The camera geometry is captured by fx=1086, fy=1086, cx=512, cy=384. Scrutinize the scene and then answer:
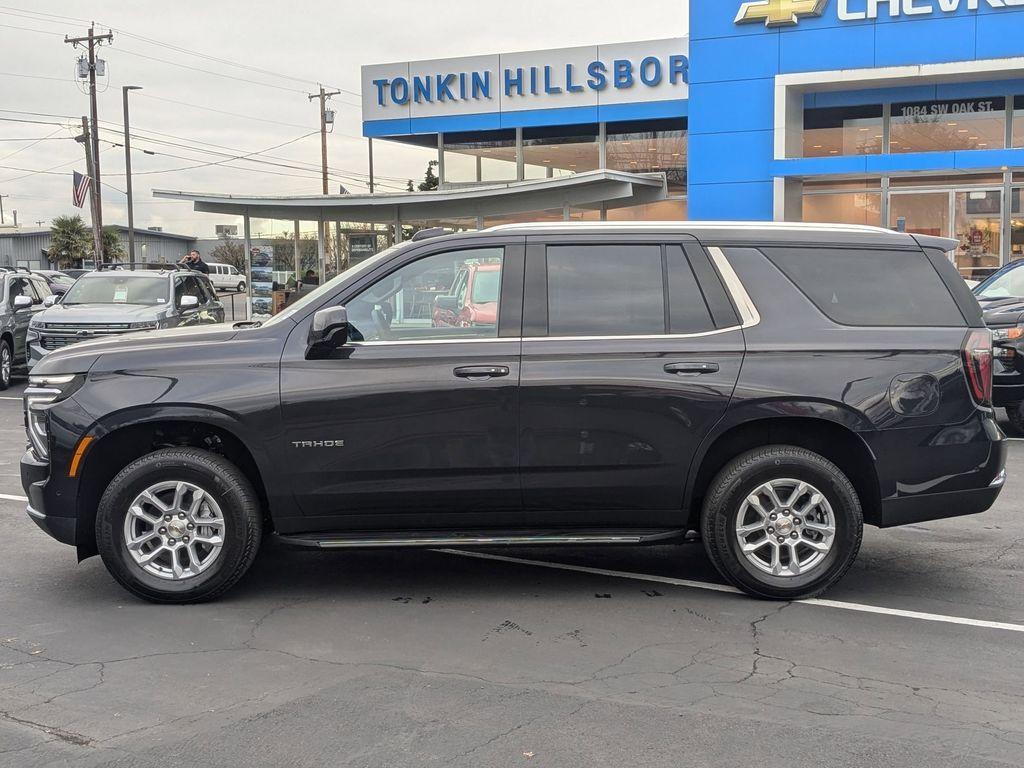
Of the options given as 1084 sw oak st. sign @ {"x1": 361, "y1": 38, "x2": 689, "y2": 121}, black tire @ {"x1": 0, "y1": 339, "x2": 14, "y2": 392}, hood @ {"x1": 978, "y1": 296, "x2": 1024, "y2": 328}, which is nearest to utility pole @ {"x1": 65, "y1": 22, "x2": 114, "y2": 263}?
1084 sw oak st. sign @ {"x1": 361, "y1": 38, "x2": 689, "y2": 121}

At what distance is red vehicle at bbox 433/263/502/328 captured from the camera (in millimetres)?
5637

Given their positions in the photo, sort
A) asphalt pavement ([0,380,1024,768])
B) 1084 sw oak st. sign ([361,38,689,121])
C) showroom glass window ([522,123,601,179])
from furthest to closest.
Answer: showroom glass window ([522,123,601,179]) < 1084 sw oak st. sign ([361,38,689,121]) < asphalt pavement ([0,380,1024,768])

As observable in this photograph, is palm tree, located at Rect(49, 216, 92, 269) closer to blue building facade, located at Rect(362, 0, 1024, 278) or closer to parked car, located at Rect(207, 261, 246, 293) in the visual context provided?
parked car, located at Rect(207, 261, 246, 293)

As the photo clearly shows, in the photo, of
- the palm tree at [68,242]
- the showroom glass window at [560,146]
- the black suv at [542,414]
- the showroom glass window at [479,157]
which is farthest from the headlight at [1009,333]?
the palm tree at [68,242]

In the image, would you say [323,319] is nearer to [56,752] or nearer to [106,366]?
[106,366]

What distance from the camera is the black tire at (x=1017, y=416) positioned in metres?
10.7

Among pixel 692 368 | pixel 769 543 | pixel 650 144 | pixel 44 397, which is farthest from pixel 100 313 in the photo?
pixel 650 144

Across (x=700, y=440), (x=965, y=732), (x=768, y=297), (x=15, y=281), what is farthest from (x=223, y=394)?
(x=15, y=281)

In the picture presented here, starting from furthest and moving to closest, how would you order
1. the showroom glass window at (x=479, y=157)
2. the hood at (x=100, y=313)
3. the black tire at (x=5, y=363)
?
the showroom glass window at (x=479, y=157) < the black tire at (x=5, y=363) < the hood at (x=100, y=313)

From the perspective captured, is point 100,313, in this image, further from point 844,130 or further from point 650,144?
point 650,144

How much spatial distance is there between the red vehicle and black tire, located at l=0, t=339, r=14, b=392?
43.7ft

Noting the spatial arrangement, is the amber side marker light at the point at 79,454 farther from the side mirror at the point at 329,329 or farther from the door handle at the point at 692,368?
the door handle at the point at 692,368

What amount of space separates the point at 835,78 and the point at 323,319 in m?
19.0

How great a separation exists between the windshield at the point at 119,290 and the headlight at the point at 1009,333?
37.4 ft
